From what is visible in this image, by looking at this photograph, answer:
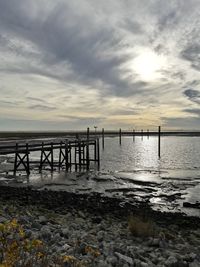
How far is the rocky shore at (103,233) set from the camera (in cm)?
763

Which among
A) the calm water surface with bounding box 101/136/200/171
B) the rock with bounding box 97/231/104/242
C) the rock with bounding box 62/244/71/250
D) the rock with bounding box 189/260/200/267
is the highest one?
the rock with bounding box 62/244/71/250

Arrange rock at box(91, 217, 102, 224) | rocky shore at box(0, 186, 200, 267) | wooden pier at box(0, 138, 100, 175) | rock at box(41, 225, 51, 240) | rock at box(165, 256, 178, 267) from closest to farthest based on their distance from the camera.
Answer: rocky shore at box(0, 186, 200, 267), rock at box(165, 256, 178, 267), rock at box(41, 225, 51, 240), rock at box(91, 217, 102, 224), wooden pier at box(0, 138, 100, 175)

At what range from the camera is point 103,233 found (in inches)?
405

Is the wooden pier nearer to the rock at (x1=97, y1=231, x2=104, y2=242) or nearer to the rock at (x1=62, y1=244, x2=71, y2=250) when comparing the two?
the rock at (x1=97, y1=231, x2=104, y2=242)

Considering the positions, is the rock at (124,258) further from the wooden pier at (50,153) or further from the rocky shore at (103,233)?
the wooden pier at (50,153)

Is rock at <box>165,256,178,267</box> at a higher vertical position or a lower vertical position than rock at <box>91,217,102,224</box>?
higher

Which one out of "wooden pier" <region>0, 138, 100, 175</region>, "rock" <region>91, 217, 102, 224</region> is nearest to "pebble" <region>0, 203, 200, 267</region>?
"rock" <region>91, 217, 102, 224</region>

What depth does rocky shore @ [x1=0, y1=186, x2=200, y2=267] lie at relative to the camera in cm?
763

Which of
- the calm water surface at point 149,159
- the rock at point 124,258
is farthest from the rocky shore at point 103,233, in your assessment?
the calm water surface at point 149,159

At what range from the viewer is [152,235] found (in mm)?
10453

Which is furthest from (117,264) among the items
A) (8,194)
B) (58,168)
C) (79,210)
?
(58,168)

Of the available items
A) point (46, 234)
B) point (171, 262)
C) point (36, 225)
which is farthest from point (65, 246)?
point (171, 262)

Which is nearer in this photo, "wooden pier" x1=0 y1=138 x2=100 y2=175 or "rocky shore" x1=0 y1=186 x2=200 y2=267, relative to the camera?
"rocky shore" x1=0 y1=186 x2=200 y2=267

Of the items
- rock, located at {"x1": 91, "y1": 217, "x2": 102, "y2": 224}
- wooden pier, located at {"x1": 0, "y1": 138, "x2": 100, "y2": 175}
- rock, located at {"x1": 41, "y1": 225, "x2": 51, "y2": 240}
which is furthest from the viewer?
wooden pier, located at {"x1": 0, "y1": 138, "x2": 100, "y2": 175}
